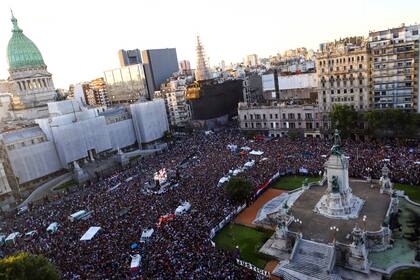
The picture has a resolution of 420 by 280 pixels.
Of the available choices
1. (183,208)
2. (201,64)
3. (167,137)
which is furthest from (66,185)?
(201,64)

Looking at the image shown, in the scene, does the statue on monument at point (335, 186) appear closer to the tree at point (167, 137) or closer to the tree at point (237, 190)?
the tree at point (237, 190)

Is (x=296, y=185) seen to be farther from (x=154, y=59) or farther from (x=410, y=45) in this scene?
(x=154, y=59)

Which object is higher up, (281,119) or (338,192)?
(281,119)

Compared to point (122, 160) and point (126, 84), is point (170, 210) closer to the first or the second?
point (122, 160)

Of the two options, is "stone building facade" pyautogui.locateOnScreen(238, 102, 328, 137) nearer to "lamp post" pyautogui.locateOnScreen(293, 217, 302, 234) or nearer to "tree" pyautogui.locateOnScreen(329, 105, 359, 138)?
"tree" pyautogui.locateOnScreen(329, 105, 359, 138)

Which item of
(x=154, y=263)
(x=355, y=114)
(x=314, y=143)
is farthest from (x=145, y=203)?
(x=355, y=114)

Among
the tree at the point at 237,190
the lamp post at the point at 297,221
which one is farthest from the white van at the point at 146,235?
the lamp post at the point at 297,221

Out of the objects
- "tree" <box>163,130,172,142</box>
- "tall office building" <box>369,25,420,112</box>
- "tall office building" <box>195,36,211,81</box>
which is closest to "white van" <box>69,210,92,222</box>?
"tree" <box>163,130,172,142</box>
